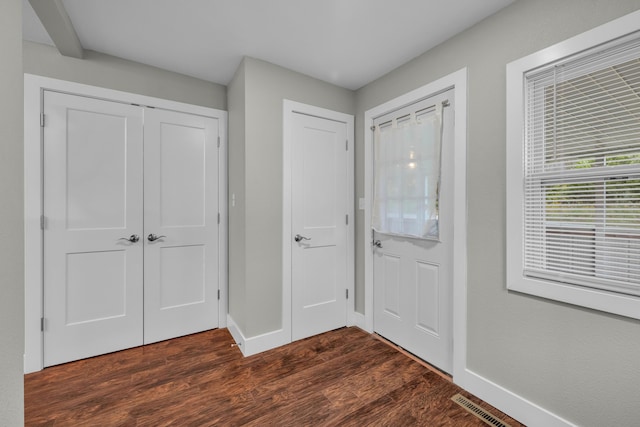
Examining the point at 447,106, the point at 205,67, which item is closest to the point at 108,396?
the point at 205,67

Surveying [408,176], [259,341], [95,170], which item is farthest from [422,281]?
[95,170]

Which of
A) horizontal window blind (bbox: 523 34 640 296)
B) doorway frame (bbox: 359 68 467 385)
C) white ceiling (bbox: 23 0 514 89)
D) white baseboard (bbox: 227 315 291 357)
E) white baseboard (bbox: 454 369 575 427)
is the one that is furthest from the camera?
white baseboard (bbox: 227 315 291 357)

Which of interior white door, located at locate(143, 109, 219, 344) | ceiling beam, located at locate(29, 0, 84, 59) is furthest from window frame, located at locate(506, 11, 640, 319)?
ceiling beam, located at locate(29, 0, 84, 59)

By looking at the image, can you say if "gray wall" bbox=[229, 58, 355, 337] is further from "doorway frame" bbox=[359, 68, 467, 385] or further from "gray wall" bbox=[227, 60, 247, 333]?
"doorway frame" bbox=[359, 68, 467, 385]

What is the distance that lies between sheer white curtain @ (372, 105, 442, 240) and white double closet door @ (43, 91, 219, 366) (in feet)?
5.32

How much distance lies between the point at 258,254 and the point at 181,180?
1037 millimetres

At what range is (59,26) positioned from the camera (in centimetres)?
179

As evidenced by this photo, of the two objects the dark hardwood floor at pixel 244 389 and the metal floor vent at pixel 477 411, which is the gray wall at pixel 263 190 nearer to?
the dark hardwood floor at pixel 244 389

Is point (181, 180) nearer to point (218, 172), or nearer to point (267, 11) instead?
point (218, 172)

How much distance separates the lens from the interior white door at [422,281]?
6.81 feet

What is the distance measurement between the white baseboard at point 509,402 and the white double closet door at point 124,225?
2278mm

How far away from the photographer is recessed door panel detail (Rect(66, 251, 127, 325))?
2.19 m

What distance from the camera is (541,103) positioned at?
157cm

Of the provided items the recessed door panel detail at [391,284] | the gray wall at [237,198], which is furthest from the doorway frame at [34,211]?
the recessed door panel detail at [391,284]
